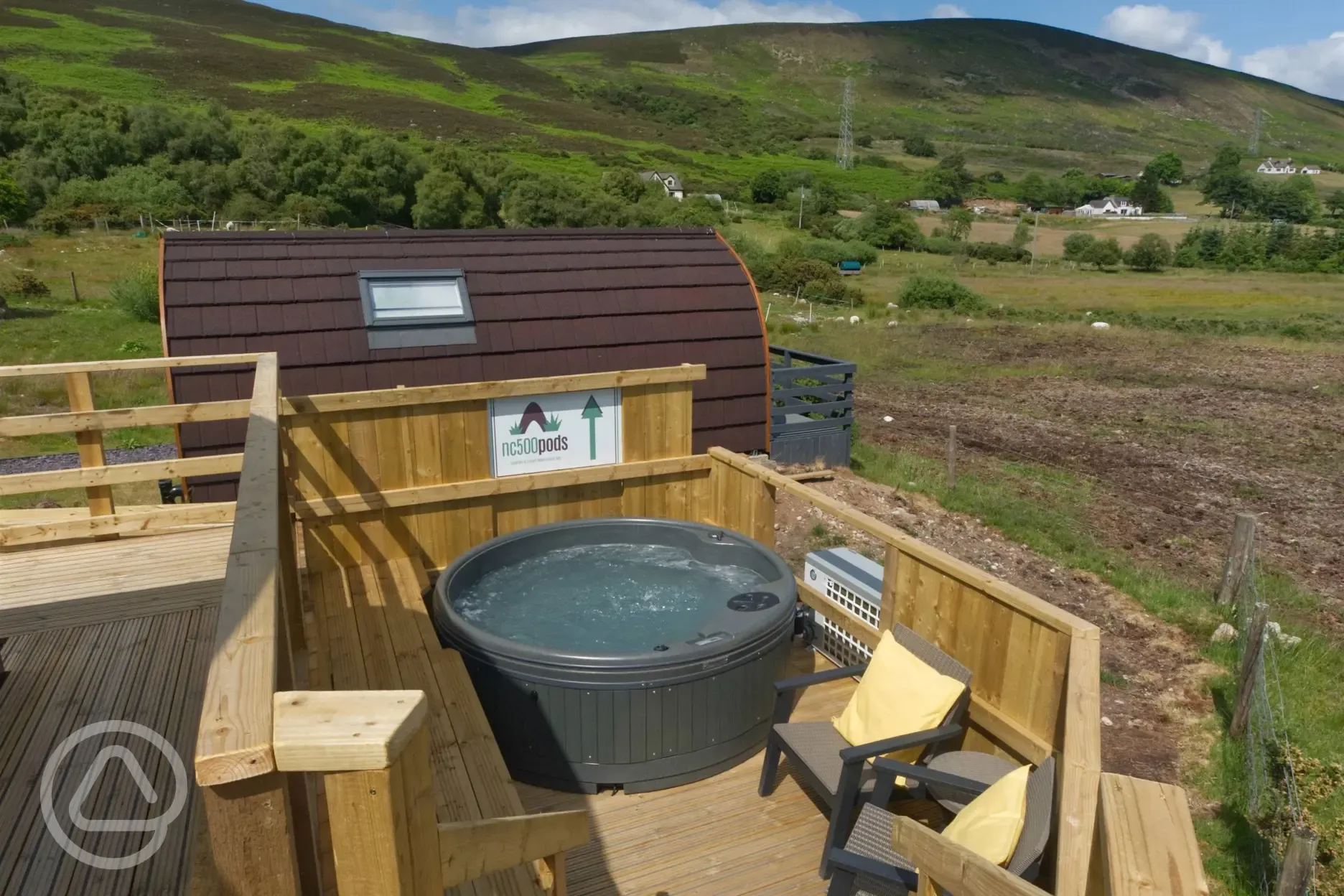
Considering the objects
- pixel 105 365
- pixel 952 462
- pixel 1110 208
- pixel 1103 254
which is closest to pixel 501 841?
pixel 105 365

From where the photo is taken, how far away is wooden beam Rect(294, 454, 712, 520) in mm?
5727

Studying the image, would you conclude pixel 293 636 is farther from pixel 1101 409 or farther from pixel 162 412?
pixel 1101 409

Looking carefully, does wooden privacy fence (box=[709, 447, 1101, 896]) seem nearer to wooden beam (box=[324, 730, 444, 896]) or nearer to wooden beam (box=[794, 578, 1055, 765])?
wooden beam (box=[794, 578, 1055, 765])

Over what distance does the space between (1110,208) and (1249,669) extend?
11211cm

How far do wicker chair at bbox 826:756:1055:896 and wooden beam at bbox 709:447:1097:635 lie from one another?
0.59 metres

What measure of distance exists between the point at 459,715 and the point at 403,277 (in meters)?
5.75

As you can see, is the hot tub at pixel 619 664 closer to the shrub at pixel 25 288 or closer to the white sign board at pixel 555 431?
the white sign board at pixel 555 431

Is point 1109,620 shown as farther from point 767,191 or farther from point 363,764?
Result: point 767,191

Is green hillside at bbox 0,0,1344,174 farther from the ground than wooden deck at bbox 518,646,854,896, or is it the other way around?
green hillside at bbox 0,0,1344,174

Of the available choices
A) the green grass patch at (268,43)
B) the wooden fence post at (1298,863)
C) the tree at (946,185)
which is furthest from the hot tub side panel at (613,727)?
the green grass patch at (268,43)

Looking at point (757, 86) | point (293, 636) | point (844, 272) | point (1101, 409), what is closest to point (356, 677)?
point (293, 636)

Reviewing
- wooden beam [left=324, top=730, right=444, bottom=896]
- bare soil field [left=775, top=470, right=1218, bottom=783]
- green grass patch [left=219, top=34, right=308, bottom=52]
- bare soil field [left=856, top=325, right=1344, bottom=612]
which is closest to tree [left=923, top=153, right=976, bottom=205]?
bare soil field [left=856, top=325, right=1344, bottom=612]

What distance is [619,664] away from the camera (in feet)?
14.0

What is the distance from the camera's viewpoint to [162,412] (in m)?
5.19
